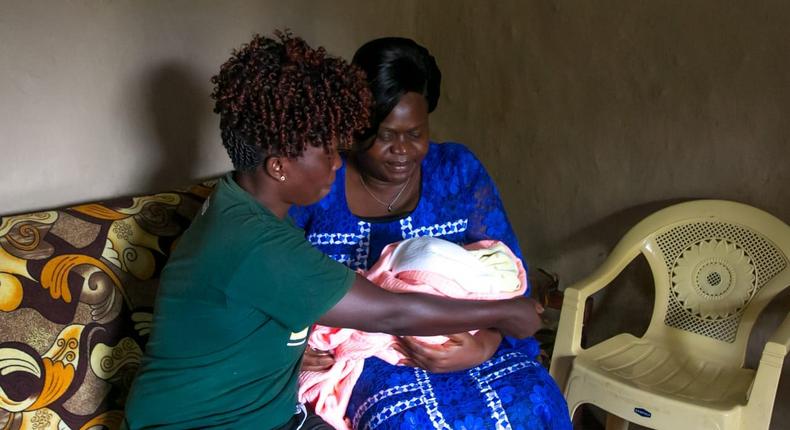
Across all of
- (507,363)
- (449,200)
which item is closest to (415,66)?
(449,200)

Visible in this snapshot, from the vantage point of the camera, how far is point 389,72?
1896mm

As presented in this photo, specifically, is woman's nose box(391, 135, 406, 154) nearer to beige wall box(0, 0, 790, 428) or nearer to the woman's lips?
the woman's lips

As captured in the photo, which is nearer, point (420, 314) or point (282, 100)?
point (282, 100)

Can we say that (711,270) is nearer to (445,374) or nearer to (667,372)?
(667,372)

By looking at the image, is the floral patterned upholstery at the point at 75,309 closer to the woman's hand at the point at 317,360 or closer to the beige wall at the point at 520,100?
the beige wall at the point at 520,100

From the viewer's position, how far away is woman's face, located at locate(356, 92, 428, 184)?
1.91 m

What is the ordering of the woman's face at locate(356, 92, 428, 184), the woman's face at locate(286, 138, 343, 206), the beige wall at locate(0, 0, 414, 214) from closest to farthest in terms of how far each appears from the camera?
the woman's face at locate(286, 138, 343, 206) < the beige wall at locate(0, 0, 414, 214) < the woman's face at locate(356, 92, 428, 184)

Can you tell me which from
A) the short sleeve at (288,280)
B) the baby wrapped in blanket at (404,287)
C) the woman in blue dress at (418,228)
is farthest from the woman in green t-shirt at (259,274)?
the woman in blue dress at (418,228)

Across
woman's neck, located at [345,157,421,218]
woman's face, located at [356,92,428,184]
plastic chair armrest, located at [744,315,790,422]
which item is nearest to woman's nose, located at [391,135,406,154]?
woman's face, located at [356,92,428,184]

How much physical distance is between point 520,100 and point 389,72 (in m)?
1.01

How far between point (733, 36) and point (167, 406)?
190cm

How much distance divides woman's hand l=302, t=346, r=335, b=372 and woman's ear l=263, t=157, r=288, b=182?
0.51 m

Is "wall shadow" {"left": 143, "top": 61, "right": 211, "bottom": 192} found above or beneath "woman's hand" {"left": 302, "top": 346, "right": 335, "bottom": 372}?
above

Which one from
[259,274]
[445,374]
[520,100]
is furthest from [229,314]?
[520,100]
